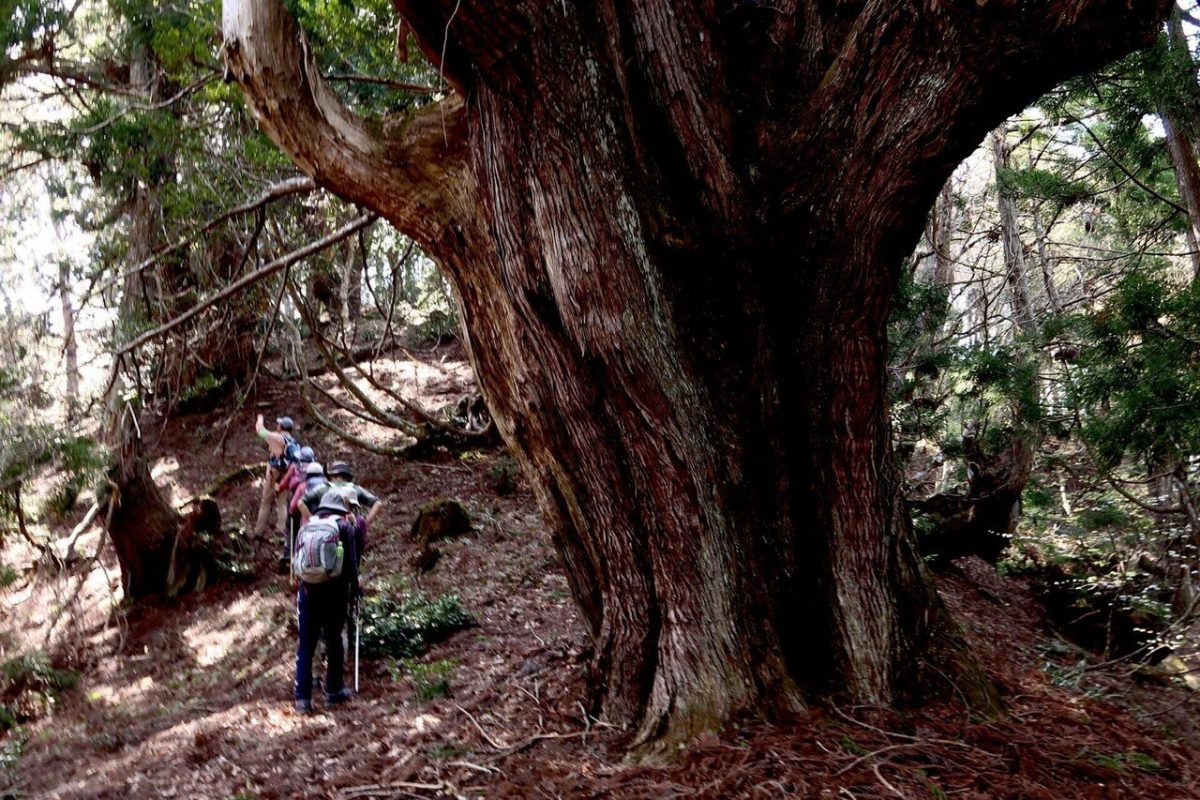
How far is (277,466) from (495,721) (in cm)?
770

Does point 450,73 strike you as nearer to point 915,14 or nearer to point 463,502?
point 915,14

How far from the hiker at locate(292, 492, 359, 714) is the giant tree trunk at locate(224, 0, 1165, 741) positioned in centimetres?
258

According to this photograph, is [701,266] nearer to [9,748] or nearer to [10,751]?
[10,751]

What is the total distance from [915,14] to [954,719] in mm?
3365

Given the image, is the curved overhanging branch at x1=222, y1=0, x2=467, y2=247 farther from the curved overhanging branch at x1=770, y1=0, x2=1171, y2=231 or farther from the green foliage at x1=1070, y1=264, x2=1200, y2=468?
the green foliage at x1=1070, y1=264, x2=1200, y2=468

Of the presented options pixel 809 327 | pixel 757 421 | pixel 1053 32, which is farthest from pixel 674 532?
pixel 1053 32

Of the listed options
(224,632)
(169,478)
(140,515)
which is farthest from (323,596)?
(169,478)

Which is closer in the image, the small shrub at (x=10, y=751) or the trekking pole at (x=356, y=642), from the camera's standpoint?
the trekking pole at (x=356, y=642)

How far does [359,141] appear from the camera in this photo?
14.2ft

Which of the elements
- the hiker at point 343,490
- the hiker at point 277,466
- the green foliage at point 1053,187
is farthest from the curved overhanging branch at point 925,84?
the hiker at point 277,466

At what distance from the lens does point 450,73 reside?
3.99m

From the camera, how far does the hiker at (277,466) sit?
1104 cm

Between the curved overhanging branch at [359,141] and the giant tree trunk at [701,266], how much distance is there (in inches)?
0.5

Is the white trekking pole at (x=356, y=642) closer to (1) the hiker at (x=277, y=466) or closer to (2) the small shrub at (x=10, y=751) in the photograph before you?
(2) the small shrub at (x=10, y=751)
